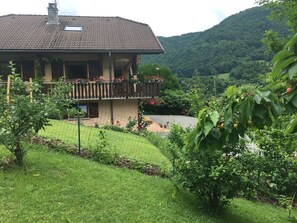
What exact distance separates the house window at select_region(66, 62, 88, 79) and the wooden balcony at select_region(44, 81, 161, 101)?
2.13 m

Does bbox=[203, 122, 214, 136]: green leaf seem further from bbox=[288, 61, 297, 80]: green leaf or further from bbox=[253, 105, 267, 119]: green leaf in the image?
bbox=[288, 61, 297, 80]: green leaf

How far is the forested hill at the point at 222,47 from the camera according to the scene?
35.2m

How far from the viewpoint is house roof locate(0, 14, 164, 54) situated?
1680 cm

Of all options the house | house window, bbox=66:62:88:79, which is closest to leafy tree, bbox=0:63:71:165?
the house

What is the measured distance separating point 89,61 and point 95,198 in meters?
13.7

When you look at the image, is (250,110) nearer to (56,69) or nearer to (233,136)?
(233,136)

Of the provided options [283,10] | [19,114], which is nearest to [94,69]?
[283,10]

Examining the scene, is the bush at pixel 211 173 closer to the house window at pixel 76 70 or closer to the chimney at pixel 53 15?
the house window at pixel 76 70

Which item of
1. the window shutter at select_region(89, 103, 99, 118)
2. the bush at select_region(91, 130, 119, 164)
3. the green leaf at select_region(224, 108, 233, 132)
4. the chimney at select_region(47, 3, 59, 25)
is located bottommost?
the bush at select_region(91, 130, 119, 164)

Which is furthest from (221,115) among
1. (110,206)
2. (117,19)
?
(117,19)

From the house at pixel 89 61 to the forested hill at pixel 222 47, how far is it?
681 inches

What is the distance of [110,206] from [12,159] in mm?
2570

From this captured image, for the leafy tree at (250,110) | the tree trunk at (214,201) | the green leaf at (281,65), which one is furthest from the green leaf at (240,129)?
the tree trunk at (214,201)

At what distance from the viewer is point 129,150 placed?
8.84 m
